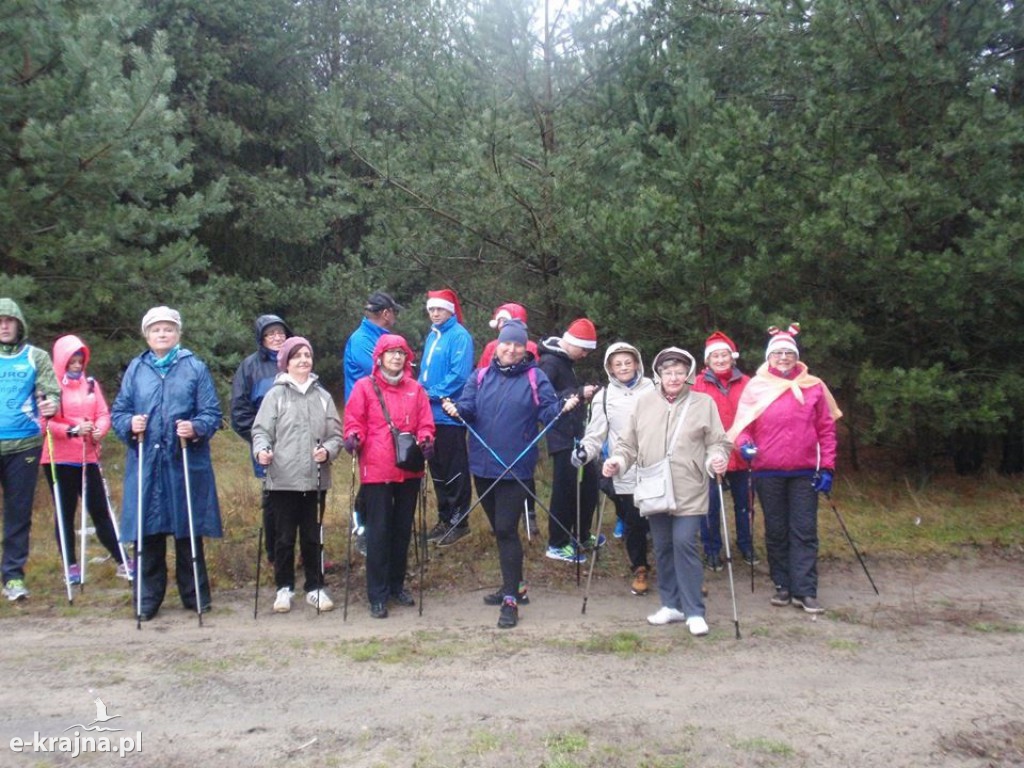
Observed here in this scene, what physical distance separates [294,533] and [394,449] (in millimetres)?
1087

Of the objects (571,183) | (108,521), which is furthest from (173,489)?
(571,183)

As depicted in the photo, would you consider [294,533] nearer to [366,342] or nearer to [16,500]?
[366,342]

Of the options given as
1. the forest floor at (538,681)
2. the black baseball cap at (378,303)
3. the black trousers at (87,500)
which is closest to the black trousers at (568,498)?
the forest floor at (538,681)

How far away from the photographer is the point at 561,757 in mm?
4086

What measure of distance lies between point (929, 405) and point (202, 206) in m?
9.01

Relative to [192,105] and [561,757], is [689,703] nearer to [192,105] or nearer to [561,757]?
[561,757]

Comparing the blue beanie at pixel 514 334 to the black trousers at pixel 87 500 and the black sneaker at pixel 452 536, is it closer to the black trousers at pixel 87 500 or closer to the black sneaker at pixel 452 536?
the black sneaker at pixel 452 536

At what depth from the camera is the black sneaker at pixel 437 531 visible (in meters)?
8.12

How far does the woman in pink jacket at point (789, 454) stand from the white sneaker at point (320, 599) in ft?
10.8

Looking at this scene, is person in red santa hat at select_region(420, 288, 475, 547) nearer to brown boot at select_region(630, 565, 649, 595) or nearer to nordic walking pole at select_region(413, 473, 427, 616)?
nordic walking pole at select_region(413, 473, 427, 616)

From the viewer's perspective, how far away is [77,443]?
7.09 metres

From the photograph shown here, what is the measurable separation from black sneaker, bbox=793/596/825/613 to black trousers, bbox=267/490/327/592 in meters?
3.60

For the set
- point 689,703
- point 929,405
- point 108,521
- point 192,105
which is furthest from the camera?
point 192,105

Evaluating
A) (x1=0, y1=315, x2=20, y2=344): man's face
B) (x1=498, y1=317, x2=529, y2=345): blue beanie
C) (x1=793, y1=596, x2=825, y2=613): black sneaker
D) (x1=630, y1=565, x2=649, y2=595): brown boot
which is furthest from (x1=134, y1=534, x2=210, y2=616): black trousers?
(x1=793, y1=596, x2=825, y2=613): black sneaker
